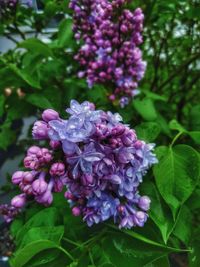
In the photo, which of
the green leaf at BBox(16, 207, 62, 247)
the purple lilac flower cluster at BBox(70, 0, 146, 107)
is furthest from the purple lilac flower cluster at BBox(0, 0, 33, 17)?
the green leaf at BBox(16, 207, 62, 247)

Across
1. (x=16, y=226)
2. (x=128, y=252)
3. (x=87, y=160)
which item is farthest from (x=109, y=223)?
(x=16, y=226)

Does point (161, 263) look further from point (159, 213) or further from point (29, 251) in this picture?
point (29, 251)

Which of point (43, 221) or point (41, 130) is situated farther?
point (43, 221)

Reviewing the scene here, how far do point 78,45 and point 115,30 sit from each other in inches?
17.4

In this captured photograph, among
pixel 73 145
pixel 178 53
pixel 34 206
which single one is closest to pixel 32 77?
pixel 34 206

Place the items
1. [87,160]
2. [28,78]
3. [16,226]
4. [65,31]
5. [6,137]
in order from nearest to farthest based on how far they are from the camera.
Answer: [87,160] → [16,226] → [28,78] → [65,31] → [6,137]

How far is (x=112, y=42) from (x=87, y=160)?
795 mm

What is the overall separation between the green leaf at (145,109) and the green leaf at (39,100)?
0.33 meters

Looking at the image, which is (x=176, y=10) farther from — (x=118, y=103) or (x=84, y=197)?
(x=84, y=197)

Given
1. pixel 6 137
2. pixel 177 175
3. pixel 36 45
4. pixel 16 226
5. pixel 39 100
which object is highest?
pixel 36 45

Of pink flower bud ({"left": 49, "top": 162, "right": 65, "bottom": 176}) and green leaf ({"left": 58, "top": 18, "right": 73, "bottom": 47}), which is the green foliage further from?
pink flower bud ({"left": 49, "top": 162, "right": 65, "bottom": 176})

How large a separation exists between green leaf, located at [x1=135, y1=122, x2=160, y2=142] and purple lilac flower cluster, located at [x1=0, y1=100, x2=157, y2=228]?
7.7 inches

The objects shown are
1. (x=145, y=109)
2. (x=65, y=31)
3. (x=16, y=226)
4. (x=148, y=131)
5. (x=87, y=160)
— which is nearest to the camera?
(x=87, y=160)

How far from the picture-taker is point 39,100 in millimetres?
1629
